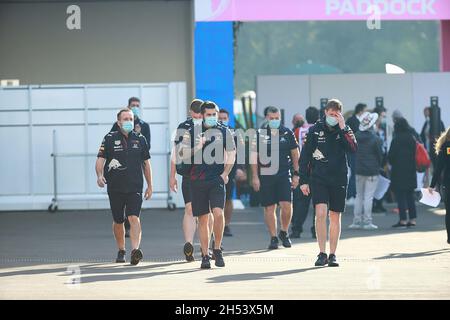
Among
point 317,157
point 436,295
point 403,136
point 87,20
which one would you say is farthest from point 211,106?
point 87,20

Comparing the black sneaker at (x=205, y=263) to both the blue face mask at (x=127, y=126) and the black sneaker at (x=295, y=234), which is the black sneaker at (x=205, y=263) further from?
the black sneaker at (x=295, y=234)

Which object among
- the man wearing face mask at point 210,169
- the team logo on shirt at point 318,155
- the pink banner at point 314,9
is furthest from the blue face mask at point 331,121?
the pink banner at point 314,9

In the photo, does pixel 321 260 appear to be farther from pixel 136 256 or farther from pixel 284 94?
pixel 284 94

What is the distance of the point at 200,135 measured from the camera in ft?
44.8

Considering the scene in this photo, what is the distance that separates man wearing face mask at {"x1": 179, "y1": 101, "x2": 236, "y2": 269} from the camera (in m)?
13.5

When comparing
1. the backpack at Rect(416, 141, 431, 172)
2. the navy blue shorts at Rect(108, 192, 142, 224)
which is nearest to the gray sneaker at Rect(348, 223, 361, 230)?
the backpack at Rect(416, 141, 431, 172)

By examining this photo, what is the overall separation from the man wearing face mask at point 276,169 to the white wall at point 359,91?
9.17 metres

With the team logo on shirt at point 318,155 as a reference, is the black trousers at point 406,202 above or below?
below

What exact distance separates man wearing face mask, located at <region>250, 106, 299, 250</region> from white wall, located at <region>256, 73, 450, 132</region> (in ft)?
30.1

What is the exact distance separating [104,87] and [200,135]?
9749mm

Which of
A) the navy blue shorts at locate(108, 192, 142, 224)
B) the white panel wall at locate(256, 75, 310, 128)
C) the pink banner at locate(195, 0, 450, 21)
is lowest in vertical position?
the navy blue shorts at locate(108, 192, 142, 224)

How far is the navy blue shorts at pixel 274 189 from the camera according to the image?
15820 mm

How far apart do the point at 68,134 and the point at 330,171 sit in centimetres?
1042

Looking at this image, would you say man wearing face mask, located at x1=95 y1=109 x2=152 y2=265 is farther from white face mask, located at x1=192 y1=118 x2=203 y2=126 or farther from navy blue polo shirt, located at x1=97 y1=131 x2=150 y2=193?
white face mask, located at x1=192 y1=118 x2=203 y2=126
